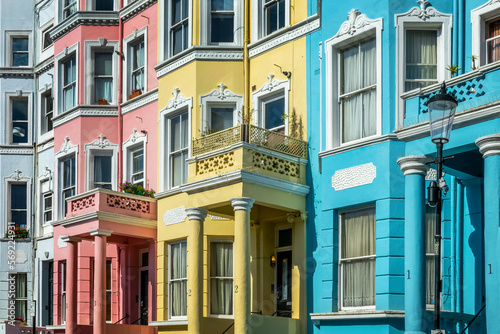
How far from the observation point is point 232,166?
1906 cm

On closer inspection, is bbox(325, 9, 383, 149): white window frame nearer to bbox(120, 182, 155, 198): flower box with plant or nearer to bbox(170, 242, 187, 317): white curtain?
bbox(170, 242, 187, 317): white curtain

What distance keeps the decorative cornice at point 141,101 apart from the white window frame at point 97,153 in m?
1.06

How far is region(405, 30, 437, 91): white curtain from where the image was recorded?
18.3m

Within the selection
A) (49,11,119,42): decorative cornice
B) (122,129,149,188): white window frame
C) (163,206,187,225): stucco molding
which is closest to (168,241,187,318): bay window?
(163,206,187,225): stucco molding

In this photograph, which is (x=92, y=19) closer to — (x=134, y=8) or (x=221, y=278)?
(x=134, y=8)

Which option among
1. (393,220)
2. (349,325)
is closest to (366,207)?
(393,220)

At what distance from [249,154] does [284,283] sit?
11.5 feet

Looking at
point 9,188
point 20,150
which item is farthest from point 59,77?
point 9,188

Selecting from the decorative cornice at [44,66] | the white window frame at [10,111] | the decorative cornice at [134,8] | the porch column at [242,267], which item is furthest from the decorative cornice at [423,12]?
the white window frame at [10,111]

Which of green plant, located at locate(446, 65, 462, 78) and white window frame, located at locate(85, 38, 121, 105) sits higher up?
white window frame, located at locate(85, 38, 121, 105)

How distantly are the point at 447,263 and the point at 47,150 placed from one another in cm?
1645

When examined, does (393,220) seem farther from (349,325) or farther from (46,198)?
(46,198)

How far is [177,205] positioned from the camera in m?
22.7

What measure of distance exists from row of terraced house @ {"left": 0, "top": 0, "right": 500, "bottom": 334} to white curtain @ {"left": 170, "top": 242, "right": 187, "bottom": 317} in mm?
49
